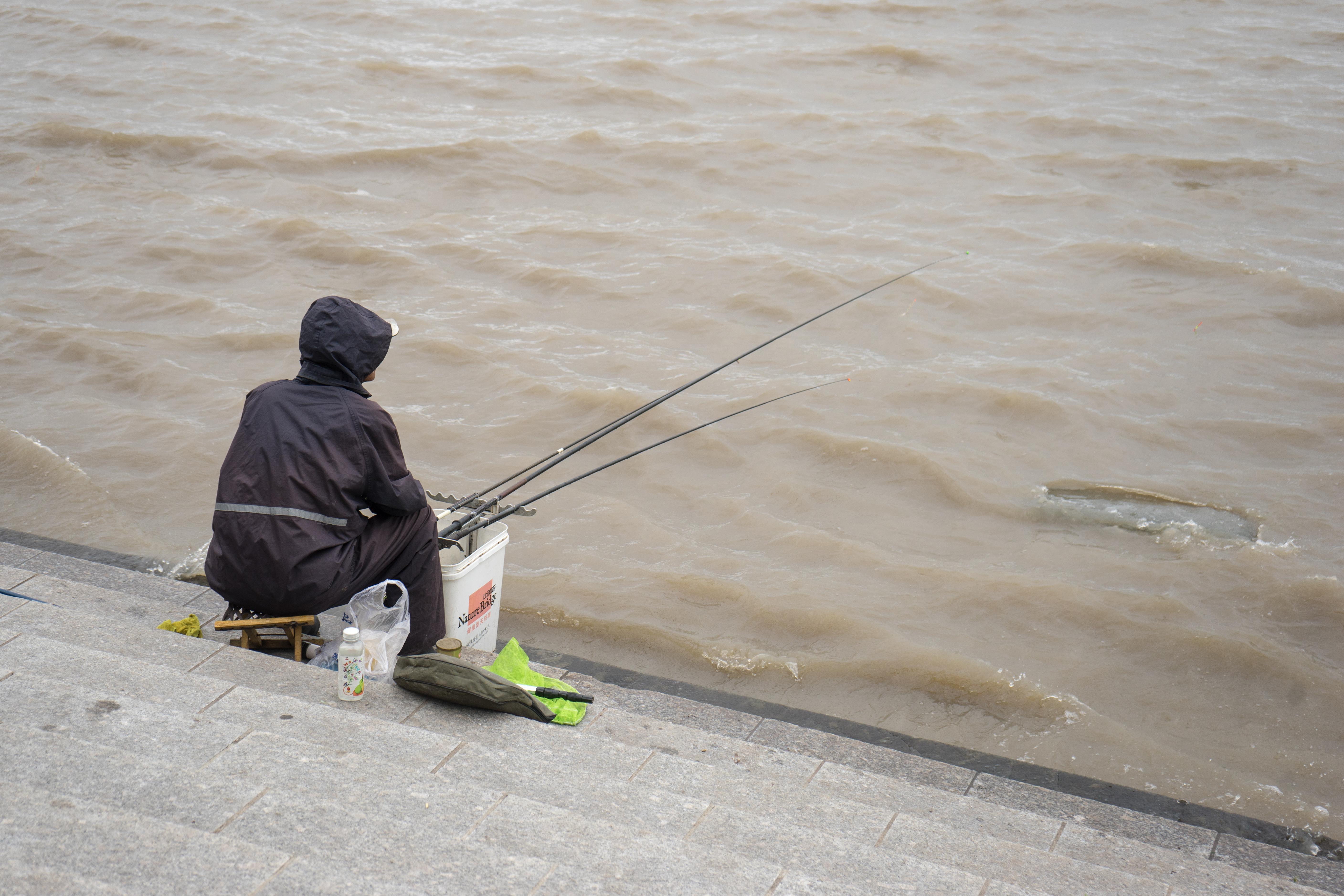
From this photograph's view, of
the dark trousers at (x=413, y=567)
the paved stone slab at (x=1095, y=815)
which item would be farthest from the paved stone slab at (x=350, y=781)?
the paved stone slab at (x=1095, y=815)

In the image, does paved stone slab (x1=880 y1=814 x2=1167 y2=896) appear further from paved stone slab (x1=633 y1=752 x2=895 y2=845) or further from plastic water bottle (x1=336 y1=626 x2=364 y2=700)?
plastic water bottle (x1=336 y1=626 x2=364 y2=700)

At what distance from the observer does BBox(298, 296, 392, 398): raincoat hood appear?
3.35 meters

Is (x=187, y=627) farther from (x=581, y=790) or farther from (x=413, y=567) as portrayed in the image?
(x=581, y=790)

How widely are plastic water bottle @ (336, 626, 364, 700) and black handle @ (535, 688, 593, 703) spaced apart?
1.69 ft

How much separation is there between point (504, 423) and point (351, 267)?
2723mm

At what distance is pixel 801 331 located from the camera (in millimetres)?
7836

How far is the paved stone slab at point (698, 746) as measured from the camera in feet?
10.6

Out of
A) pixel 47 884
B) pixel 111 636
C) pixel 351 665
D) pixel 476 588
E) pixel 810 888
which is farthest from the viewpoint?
pixel 476 588

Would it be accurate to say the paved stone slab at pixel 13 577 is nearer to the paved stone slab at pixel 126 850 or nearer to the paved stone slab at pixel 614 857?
the paved stone slab at pixel 126 850

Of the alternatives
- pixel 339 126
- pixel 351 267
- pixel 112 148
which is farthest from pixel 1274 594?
pixel 112 148

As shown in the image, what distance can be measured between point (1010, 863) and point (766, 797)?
2.01 ft

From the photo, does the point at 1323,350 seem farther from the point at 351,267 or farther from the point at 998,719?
the point at 351,267

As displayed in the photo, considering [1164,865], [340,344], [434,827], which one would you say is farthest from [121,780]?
[1164,865]

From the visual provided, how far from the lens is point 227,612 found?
3.53 meters
